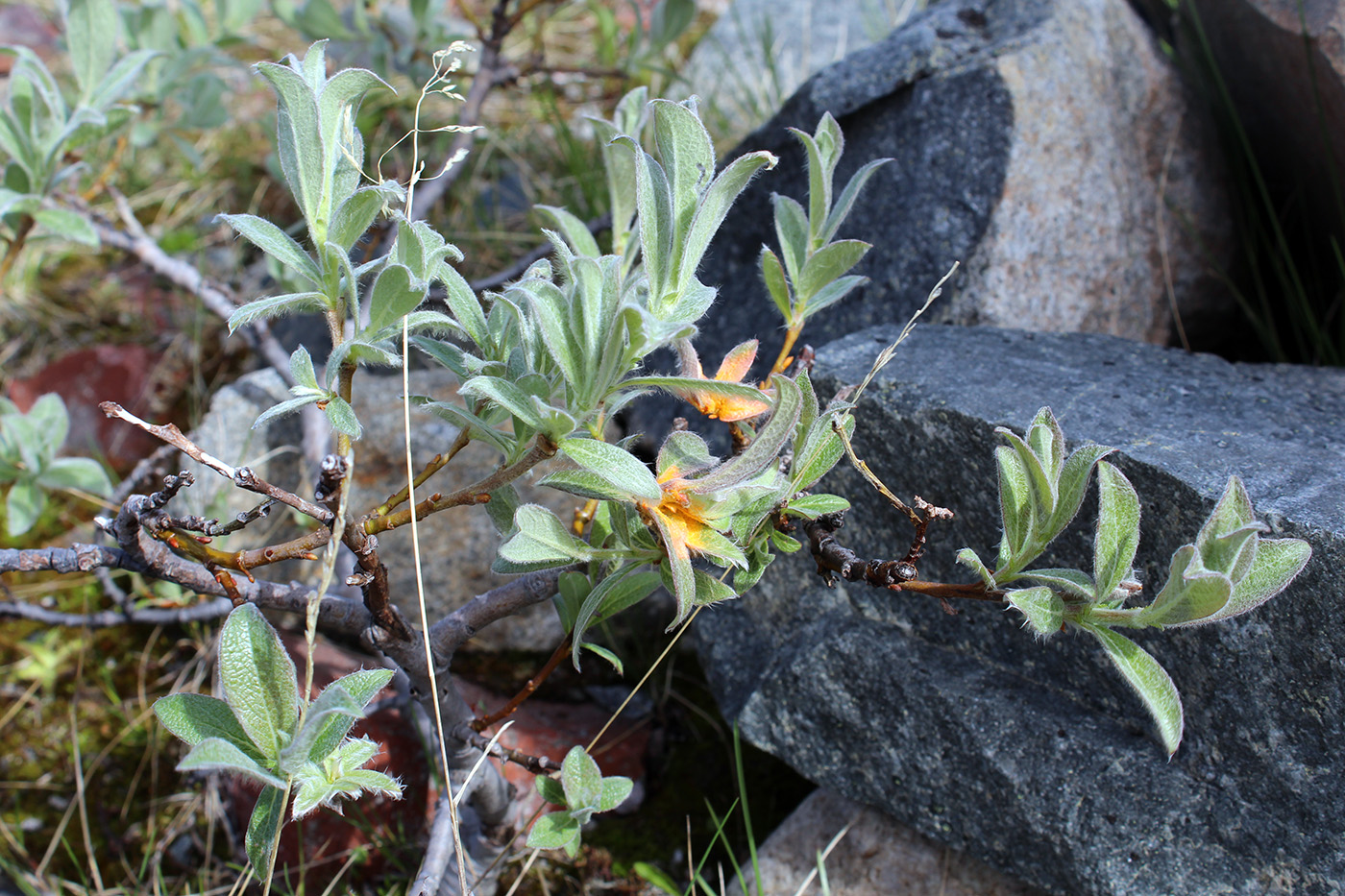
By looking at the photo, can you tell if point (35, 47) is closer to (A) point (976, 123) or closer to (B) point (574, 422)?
(A) point (976, 123)

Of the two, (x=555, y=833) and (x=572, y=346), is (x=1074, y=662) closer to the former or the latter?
(x=555, y=833)

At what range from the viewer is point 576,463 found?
3.18 ft

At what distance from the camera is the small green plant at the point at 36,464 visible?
184 cm

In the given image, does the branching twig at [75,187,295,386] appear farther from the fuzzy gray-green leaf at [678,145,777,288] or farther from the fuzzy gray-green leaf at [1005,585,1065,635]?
the fuzzy gray-green leaf at [1005,585,1065,635]

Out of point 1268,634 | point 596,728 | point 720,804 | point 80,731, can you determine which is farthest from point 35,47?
point 1268,634

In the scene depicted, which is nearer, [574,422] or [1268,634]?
[574,422]

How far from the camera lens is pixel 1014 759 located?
1.36m

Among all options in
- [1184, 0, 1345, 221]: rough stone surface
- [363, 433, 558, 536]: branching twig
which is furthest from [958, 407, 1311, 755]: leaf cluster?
[1184, 0, 1345, 221]: rough stone surface

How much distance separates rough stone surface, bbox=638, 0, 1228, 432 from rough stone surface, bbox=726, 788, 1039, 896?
0.88m

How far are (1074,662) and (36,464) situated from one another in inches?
74.8

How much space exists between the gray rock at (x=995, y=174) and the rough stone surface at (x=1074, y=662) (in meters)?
0.24

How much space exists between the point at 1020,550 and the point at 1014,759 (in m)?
0.48

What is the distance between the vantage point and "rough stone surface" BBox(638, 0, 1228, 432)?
1.86m

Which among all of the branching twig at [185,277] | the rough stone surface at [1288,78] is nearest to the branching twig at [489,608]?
the branching twig at [185,277]
